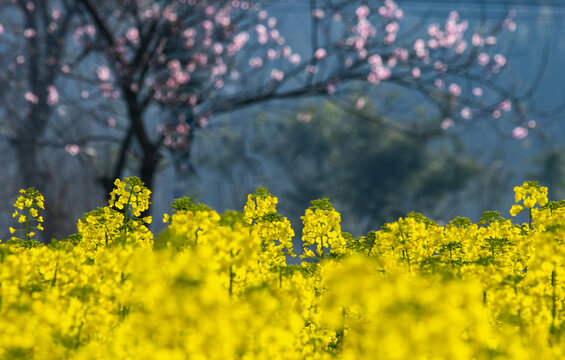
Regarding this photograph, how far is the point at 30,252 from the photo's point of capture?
471 cm

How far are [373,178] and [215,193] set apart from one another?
935 cm

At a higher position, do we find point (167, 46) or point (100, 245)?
point (167, 46)

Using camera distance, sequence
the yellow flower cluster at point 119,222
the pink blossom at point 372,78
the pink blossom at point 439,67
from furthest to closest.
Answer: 1. the pink blossom at point 439,67
2. the pink blossom at point 372,78
3. the yellow flower cluster at point 119,222

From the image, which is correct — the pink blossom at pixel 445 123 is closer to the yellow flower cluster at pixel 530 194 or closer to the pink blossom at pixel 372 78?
the pink blossom at pixel 372 78

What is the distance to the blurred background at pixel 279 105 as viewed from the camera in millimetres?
11047

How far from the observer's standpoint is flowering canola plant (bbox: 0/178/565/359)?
94.7 inches

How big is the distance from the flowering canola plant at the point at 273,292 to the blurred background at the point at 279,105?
4.86m

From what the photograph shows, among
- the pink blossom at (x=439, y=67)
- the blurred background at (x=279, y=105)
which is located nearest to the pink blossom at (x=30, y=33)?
the blurred background at (x=279, y=105)

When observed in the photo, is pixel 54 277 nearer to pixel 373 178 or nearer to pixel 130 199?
pixel 130 199

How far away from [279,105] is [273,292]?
25.6 m

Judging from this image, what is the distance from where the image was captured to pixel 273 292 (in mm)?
3258

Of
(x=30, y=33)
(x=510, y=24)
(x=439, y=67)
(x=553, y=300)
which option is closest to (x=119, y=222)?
(x=553, y=300)

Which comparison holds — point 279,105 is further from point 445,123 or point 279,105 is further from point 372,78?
point 372,78

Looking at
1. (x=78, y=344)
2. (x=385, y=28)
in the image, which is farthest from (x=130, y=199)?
(x=385, y=28)
